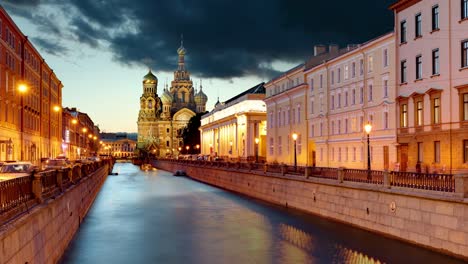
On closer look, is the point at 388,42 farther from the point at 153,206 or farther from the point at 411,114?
the point at 153,206

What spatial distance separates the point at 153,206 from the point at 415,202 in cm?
3176

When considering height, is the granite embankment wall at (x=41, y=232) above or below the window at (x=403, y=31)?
below

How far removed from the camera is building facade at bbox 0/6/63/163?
5619 centimetres

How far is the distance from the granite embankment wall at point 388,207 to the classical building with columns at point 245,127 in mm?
53521

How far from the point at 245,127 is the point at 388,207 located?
3268 inches

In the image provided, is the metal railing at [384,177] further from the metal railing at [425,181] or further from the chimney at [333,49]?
the chimney at [333,49]

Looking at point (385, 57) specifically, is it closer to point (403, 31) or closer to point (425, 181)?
point (403, 31)

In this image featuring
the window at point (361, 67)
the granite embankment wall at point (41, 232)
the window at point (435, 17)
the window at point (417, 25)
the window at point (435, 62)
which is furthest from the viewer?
the window at point (361, 67)

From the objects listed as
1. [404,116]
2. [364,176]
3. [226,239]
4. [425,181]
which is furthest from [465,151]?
[226,239]

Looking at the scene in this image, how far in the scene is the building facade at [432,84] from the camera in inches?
1577

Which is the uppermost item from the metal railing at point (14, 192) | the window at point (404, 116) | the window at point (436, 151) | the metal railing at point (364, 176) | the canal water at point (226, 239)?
the window at point (404, 116)

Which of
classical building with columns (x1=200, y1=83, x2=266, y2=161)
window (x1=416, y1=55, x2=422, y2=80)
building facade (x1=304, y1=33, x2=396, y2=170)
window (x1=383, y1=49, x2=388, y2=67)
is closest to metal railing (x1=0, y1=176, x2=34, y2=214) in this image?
building facade (x1=304, y1=33, x2=396, y2=170)

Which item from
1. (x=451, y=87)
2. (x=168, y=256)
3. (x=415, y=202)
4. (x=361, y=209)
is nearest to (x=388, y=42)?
(x=451, y=87)

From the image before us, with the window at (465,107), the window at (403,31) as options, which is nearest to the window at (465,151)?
the window at (465,107)
